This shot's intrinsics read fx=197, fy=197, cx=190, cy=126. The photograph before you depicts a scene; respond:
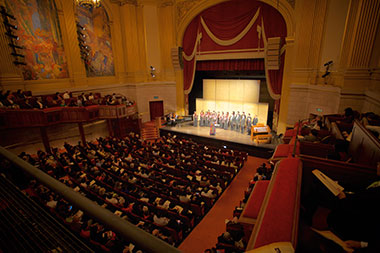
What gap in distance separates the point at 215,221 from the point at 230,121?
8.55 meters

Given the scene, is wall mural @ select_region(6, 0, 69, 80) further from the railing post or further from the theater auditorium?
the railing post

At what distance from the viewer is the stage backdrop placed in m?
13.5

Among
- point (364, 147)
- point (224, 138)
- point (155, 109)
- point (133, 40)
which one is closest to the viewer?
point (364, 147)

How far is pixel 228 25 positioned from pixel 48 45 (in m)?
10.6

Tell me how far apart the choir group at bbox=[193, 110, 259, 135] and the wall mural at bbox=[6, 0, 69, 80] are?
931cm

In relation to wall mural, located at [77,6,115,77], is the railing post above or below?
below

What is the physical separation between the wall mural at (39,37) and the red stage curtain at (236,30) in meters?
8.22

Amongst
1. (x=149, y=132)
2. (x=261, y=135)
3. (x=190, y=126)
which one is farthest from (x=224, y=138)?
(x=149, y=132)

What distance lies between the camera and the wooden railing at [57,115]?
27.8 feet

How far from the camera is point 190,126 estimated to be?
14.6m

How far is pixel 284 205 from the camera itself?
185 centimetres

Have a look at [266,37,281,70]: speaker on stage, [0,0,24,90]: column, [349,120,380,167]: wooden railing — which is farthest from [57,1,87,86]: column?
[349,120,380,167]: wooden railing

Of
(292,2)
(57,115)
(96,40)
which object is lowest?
(57,115)

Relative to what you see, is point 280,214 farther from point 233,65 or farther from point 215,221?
point 233,65
